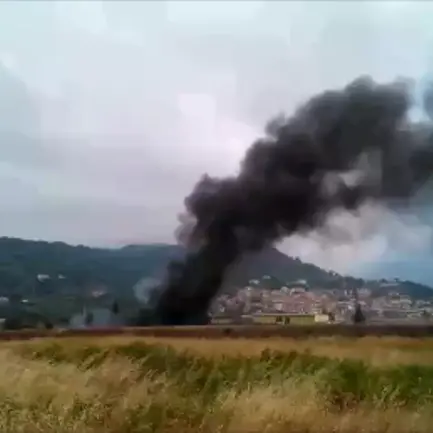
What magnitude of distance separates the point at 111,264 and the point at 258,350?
50cm

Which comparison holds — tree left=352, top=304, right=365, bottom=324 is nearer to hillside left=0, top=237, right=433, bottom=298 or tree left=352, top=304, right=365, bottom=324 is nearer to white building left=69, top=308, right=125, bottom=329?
hillside left=0, top=237, right=433, bottom=298

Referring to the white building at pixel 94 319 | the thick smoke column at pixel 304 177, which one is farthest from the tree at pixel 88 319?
the thick smoke column at pixel 304 177

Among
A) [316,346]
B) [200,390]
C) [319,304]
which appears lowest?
[200,390]

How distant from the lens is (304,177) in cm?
185

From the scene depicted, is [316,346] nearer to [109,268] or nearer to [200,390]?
[200,390]

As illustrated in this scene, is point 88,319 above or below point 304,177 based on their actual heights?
below

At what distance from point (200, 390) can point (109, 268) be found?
44 cm

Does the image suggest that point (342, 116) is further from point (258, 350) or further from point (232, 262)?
point (258, 350)

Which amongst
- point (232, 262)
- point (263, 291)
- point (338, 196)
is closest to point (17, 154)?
point (232, 262)

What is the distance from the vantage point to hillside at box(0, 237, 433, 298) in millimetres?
1836

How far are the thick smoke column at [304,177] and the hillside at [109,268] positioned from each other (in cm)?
6

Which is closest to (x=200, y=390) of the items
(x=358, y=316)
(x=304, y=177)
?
(x=358, y=316)

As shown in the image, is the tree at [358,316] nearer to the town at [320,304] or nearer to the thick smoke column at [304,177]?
the town at [320,304]

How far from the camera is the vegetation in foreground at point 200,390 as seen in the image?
5.63 feet
